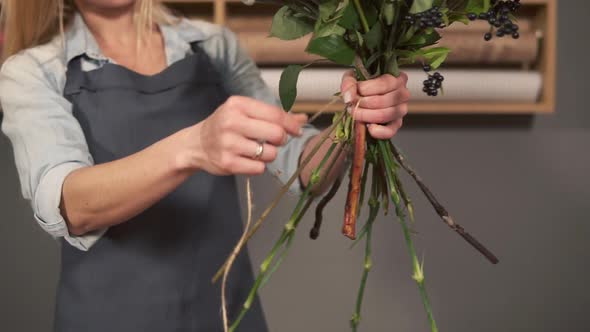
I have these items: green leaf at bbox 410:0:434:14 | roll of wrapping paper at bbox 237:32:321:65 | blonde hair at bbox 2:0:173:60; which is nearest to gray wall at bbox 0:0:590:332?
roll of wrapping paper at bbox 237:32:321:65

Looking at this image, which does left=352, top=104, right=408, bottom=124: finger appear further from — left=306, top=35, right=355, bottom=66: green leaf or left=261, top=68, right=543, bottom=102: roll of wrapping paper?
left=261, top=68, right=543, bottom=102: roll of wrapping paper

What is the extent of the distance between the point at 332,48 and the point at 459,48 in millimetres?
1062

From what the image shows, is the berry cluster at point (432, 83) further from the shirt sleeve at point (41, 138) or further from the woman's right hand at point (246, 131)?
the shirt sleeve at point (41, 138)

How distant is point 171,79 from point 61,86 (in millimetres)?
170

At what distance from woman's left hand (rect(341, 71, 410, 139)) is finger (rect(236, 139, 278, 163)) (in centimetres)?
10

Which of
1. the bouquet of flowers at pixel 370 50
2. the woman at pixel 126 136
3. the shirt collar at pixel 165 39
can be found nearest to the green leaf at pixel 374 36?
the bouquet of flowers at pixel 370 50

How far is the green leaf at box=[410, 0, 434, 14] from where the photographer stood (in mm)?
619

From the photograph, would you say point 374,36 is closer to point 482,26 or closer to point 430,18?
point 430,18

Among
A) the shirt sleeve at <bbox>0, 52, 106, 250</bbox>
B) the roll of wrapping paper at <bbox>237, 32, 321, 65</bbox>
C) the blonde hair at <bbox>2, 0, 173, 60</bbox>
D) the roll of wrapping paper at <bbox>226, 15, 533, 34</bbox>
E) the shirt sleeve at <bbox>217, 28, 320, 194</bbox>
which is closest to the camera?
the shirt sleeve at <bbox>0, 52, 106, 250</bbox>

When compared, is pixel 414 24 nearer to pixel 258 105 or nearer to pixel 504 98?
pixel 258 105

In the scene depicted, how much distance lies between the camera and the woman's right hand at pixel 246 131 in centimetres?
65

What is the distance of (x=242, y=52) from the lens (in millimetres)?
1234

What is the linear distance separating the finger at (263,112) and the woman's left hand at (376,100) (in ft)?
0.29

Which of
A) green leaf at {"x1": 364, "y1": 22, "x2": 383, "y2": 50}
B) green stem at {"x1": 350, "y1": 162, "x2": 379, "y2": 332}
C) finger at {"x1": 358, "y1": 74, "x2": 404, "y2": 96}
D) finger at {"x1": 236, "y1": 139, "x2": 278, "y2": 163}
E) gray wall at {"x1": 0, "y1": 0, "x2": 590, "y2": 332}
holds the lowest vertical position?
gray wall at {"x1": 0, "y1": 0, "x2": 590, "y2": 332}
